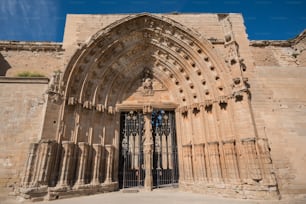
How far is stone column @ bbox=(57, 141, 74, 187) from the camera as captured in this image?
538 cm

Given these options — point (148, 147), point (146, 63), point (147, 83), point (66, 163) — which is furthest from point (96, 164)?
point (146, 63)

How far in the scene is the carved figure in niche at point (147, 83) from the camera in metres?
8.29

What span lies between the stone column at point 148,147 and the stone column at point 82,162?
2.36 meters

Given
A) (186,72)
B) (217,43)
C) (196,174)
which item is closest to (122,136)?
(196,174)

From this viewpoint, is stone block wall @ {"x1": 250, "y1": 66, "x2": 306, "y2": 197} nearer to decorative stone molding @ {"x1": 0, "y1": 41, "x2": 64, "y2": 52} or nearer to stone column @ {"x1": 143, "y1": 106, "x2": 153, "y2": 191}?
stone column @ {"x1": 143, "y1": 106, "x2": 153, "y2": 191}

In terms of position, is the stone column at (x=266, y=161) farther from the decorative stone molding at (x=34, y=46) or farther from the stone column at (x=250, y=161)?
the decorative stone molding at (x=34, y=46)

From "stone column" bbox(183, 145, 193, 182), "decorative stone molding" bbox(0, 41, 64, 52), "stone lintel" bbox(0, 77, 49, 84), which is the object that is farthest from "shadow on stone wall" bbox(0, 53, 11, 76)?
"stone column" bbox(183, 145, 193, 182)

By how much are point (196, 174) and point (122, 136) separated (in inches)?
138

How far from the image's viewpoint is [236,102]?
6.25 m

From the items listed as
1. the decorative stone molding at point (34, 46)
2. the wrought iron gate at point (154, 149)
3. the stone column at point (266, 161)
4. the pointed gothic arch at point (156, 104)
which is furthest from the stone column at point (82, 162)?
the stone column at point (266, 161)

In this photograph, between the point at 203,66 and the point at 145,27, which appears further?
the point at 145,27

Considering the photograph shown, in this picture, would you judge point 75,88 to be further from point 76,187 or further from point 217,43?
point 217,43

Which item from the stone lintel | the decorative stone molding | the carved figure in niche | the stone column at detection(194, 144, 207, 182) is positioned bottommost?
the stone column at detection(194, 144, 207, 182)

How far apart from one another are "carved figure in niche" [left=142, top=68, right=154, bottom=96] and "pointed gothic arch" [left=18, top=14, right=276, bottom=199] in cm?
5
